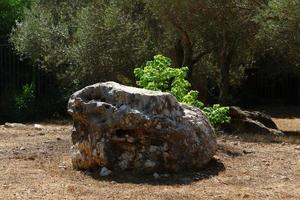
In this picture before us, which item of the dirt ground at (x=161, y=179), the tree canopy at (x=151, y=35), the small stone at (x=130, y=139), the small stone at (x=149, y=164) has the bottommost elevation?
the dirt ground at (x=161, y=179)

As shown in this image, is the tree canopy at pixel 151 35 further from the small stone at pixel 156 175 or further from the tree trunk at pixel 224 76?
the small stone at pixel 156 175

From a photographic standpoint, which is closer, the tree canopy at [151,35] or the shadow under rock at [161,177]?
the shadow under rock at [161,177]

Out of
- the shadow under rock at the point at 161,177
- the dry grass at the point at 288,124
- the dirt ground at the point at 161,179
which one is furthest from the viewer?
the dry grass at the point at 288,124

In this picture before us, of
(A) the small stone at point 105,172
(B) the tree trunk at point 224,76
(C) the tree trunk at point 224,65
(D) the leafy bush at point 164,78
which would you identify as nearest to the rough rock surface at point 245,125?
(C) the tree trunk at point 224,65

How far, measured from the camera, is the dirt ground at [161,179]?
20.3 ft

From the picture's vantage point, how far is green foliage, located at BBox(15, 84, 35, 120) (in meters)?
16.0

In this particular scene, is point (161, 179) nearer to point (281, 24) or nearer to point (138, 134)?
point (138, 134)

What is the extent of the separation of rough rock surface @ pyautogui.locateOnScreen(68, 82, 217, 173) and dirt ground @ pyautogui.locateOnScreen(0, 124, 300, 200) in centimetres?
17

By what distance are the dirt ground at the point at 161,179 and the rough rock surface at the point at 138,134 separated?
172 millimetres

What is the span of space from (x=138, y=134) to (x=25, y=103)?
31.5ft

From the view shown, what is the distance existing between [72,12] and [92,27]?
6.20 ft

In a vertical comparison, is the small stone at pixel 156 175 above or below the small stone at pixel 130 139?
below

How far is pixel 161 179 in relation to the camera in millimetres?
6875

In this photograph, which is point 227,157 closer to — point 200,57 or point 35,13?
point 200,57
